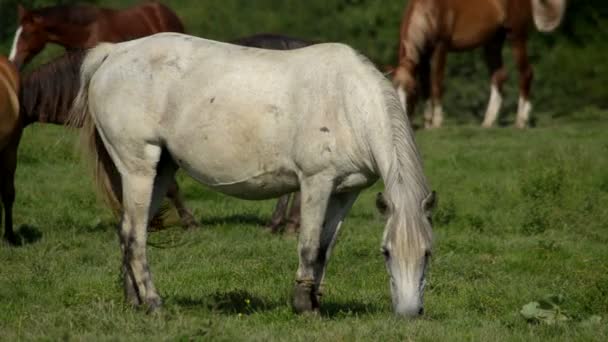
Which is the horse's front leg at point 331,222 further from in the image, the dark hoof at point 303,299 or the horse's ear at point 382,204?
the horse's ear at point 382,204

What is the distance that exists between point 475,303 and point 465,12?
10.3m

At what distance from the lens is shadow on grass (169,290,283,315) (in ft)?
23.9

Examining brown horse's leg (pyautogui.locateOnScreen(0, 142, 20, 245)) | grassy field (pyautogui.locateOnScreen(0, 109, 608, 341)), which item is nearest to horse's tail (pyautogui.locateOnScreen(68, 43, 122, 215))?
grassy field (pyautogui.locateOnScreen(0, 109, 608, 341))

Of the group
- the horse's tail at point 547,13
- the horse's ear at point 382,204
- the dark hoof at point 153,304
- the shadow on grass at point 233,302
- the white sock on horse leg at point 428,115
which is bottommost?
the white sock on horse leg at point 428,115

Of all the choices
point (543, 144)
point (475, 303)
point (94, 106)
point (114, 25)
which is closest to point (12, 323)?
point (94, 106)

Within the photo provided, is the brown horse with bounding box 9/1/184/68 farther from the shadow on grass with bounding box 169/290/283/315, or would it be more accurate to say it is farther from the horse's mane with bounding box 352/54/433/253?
the horse's mane with bounding box 352/54/433/253

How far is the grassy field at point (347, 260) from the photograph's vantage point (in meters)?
6.67

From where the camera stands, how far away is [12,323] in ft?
22.8

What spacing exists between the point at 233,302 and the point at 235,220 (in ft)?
12.9

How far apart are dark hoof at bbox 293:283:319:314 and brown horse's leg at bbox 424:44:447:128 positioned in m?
10.6

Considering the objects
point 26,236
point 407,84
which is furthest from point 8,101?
point 407,84

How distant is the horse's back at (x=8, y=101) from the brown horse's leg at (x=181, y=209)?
1548 mm

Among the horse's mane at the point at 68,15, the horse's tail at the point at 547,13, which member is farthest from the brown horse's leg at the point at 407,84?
the horse's mane at the point at 68,15

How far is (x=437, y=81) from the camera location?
1752 centimetres
